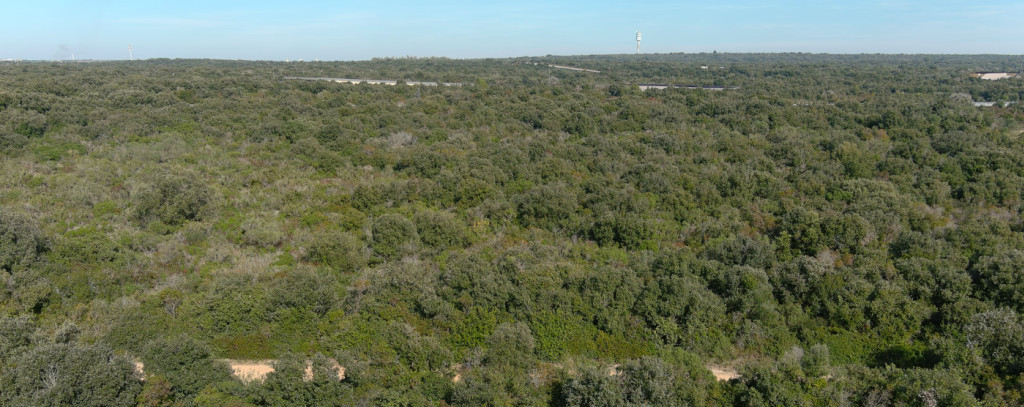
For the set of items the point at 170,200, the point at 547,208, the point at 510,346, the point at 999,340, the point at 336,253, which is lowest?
the point at 510,346

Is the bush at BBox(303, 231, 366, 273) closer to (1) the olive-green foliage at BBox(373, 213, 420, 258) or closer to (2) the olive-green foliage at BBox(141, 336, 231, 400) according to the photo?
(1) the olive-green foliage at BBox(373, 213, 420, 258)

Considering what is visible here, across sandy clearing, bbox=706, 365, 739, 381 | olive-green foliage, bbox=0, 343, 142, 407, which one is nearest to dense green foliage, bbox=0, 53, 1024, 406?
olive-green foliage, bbox=0, 343, 142, 407

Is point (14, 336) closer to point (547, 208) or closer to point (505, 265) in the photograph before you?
point (505, 265)

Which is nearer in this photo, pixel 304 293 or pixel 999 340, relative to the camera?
pixel 999 340

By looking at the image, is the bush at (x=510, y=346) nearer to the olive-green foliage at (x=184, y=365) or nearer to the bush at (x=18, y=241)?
the olive-green foliage at (x=184, y=365)

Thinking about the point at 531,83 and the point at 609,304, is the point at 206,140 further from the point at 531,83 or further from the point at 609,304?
the point at 531,83

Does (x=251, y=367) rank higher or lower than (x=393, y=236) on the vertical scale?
lower

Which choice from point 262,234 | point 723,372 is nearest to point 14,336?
point 262,234
